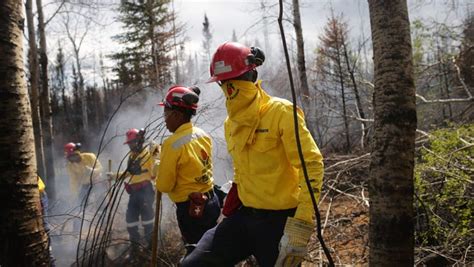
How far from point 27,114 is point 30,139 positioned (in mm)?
133

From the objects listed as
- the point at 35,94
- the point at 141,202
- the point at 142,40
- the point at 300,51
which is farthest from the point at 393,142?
the point at 142,40

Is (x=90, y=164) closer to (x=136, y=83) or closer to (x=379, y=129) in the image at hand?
(x=379, y=129)

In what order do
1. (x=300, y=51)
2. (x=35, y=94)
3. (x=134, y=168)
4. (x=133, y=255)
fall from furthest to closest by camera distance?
(x=300, y=51)
(x=35, y=94)
(x=133, y=255)
(x=134, y=168)

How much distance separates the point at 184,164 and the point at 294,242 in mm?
1661

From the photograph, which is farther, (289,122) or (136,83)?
(136,83)

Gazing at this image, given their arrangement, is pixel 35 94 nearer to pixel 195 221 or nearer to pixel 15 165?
pixel 195 221

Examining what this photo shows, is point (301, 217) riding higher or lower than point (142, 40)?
lower

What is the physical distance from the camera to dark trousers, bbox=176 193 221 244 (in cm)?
357

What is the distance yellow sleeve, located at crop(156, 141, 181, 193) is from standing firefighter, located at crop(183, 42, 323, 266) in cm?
88

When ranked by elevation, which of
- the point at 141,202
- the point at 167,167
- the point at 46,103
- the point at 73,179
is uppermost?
the point at 46,103

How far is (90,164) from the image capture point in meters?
8.05

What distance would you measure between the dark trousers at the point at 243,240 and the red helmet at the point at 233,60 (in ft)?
3.12

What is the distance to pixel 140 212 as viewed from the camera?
20.5ft

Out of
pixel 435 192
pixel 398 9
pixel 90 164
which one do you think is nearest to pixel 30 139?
pixel 398 9
